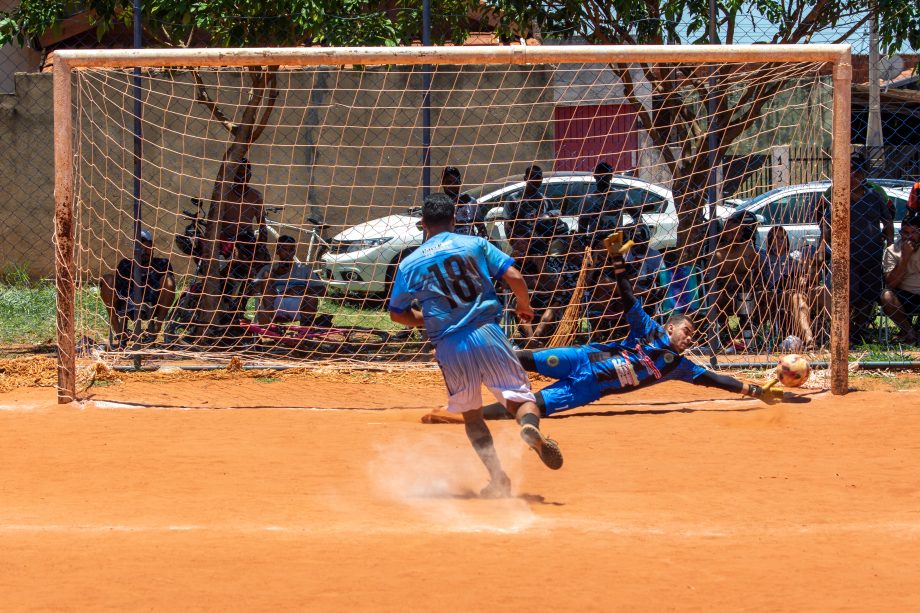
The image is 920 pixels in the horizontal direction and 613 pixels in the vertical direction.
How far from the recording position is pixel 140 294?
9.81 metres

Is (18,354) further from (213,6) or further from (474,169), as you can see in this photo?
(474,169)

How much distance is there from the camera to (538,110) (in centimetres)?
1268

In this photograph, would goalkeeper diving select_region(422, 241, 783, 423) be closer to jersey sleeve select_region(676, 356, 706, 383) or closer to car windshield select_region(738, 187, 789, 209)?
jersey sleeve select_region(676, 356, 706, 383)

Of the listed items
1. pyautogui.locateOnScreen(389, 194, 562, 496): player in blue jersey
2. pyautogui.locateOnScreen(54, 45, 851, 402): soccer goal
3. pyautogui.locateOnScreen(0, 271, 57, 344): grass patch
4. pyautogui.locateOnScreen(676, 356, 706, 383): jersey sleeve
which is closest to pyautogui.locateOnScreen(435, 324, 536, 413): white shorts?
pyautogui.locateOnScreen(389, 194, 562, 496): player in blue jersey

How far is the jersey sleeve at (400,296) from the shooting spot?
19.6ft

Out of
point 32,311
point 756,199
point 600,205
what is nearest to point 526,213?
point 600,205

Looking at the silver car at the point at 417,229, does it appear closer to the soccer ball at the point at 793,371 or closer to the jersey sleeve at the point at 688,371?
the soccer ball at the point at 793,371

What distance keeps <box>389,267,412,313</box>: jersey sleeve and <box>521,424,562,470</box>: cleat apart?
3.31ft

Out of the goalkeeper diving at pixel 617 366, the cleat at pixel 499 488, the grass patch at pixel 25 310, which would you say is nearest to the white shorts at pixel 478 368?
the cleat at pixel 499 488

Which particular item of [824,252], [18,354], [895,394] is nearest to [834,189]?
[824,252]

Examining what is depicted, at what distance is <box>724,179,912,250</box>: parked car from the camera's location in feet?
33.0

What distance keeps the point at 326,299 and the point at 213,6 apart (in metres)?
3.00

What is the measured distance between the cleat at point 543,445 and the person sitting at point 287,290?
15.5ft

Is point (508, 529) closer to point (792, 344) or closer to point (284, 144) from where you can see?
point (792, 344)
